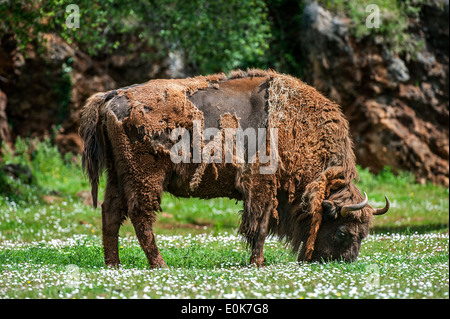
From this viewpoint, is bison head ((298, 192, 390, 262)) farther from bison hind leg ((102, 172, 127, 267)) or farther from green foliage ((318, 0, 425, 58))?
green foliage ((318, 0, 425, 58))

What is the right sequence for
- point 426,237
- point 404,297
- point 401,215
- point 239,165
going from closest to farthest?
point 404,297 < point 239,165 < point 426,237 < point 401,215

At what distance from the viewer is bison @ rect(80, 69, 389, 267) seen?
23.3 ft

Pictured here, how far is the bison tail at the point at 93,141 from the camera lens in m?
7.34

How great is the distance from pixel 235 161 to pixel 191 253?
6.06ft

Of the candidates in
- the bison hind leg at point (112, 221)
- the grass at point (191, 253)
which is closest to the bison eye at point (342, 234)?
the grass at point (191, 253)

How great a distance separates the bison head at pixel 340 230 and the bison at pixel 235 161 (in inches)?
0.5

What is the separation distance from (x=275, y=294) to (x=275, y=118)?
9.48 ft

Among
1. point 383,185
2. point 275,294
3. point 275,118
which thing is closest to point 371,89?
point 383,185

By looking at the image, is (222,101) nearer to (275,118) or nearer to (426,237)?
(275,118)

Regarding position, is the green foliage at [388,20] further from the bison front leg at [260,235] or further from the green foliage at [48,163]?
the bison front leg at [260,235]

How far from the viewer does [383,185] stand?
16.2 meters

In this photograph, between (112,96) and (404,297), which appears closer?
(404,297)

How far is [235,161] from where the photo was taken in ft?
24.0

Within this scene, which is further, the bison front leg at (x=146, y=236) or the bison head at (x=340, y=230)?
the bison head at (x=340, y=230)
